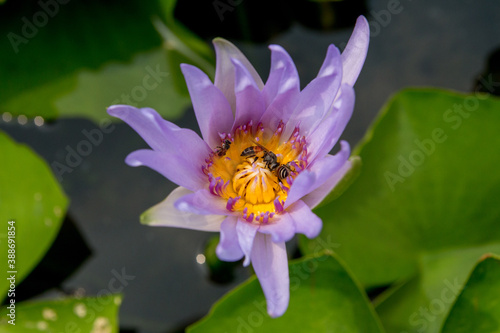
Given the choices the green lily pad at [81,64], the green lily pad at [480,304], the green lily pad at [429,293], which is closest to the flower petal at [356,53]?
the green lily pad at [480,304]

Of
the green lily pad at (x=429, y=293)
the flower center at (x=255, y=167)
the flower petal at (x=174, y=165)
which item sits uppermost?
the flower petal at (x=174, y=165)

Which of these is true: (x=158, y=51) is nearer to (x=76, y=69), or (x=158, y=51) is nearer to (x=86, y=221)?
(x=76, y=69)

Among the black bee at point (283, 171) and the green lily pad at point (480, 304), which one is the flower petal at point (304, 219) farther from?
the green lily pad at point (480, 304)

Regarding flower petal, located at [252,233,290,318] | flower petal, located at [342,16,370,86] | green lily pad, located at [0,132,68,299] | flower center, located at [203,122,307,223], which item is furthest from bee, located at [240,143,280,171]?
green lily pad, located at [0,132,68,299]

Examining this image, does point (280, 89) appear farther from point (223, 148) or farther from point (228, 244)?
A: point (228, 244)

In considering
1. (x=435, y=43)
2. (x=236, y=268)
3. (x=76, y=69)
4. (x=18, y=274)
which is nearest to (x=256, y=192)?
(x=236, y=268)

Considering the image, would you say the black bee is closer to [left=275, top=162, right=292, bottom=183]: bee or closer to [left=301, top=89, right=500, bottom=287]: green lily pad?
[left=275, top=162, right=292, bottom=183]: bee
